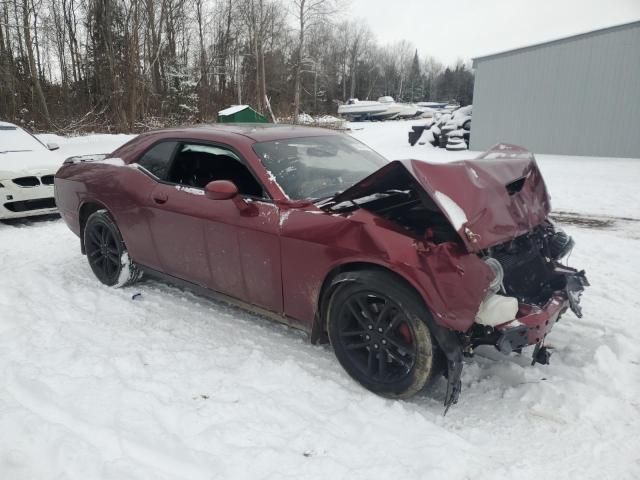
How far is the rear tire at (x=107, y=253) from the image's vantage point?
4.39 meters

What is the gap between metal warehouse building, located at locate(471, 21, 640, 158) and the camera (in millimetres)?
13922

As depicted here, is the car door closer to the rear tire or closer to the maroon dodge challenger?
the maroon dodge challenger

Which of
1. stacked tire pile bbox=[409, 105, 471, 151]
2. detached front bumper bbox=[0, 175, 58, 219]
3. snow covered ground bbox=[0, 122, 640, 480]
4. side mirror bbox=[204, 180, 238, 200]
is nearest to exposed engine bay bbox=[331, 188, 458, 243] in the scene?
side mirror bbox=[204, 180, 238, 200]

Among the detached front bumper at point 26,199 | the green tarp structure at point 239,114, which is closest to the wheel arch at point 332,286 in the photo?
the detached front bumper at point 26,199

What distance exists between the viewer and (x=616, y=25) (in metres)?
13.6

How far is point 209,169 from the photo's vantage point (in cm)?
372

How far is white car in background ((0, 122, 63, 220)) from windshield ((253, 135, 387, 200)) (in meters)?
4.95

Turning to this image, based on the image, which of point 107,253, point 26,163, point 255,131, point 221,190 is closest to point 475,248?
point 221,190

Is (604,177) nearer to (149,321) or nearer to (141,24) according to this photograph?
(149,321)

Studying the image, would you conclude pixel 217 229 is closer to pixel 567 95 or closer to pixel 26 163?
pixel 26 163

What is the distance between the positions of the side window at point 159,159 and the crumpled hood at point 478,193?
1749 mm

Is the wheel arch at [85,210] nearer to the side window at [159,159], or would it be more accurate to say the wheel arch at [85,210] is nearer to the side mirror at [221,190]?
the side window at [159,159]

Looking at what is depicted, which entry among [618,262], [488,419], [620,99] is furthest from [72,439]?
[620,99]

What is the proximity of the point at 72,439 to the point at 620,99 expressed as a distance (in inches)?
645
